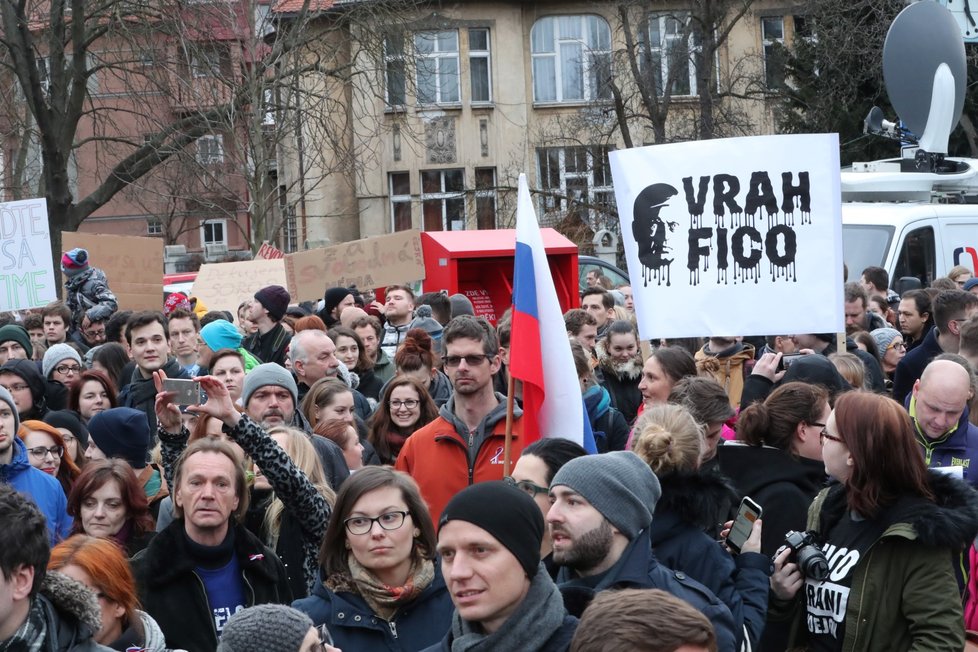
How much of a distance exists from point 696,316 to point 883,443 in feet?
9.03

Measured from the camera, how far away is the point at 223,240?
51.0 metres

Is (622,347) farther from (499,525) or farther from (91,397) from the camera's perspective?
(499,525)

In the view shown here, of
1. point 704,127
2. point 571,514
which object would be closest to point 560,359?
point 571,514

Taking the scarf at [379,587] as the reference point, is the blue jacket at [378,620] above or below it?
below

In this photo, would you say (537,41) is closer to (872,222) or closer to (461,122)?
(461,122)

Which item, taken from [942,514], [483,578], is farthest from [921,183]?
[483,578]

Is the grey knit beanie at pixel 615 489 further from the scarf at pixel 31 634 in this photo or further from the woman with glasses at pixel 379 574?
the scarf at pixel 31 634

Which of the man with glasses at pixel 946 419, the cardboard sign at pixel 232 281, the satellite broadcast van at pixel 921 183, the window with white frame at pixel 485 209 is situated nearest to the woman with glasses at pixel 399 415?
the man with glasses at pixel 946 419

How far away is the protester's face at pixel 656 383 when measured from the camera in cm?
634

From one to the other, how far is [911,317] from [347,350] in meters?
4.27

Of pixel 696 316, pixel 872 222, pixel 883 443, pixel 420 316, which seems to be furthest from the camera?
pixel 872 222

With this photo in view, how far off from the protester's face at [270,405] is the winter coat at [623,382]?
8.94 feet

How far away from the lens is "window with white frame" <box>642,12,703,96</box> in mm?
27003

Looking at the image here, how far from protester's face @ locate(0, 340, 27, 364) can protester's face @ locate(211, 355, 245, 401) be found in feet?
9.24
